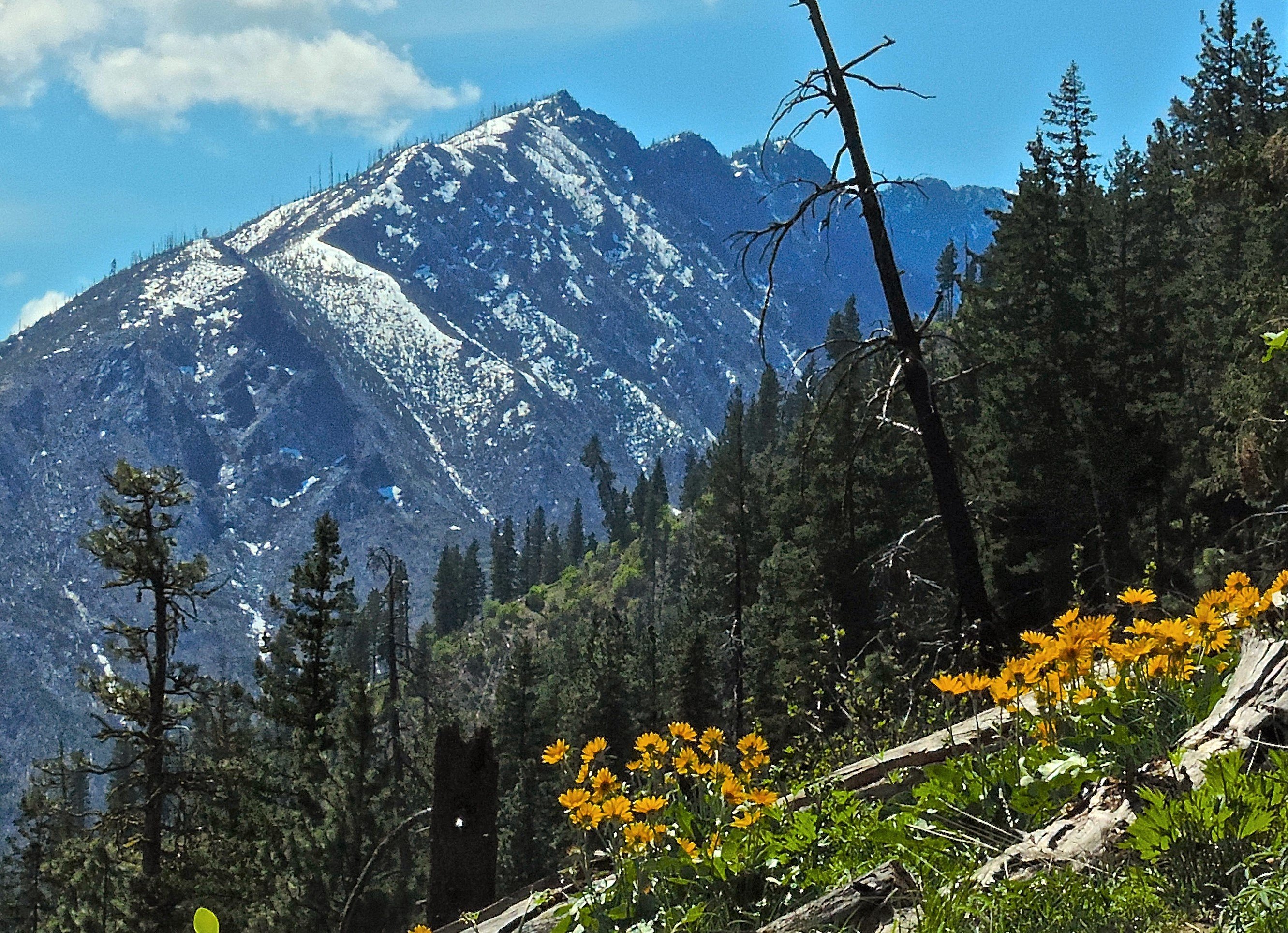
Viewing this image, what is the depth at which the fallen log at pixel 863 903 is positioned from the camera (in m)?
2.92

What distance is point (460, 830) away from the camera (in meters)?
6.37

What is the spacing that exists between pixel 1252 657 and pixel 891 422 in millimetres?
5514

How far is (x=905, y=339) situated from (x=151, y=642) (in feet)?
65.5

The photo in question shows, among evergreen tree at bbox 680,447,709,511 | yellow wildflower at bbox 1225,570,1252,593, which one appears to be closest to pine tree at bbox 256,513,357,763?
yellow wildflower at bbox 1225,570,1252,593

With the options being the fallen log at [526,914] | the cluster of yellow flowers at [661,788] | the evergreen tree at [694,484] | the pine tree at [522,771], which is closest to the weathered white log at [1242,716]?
the cluster of yellow flowers at [661,788]

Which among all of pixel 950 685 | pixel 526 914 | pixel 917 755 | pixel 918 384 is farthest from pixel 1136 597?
pixel 918 384

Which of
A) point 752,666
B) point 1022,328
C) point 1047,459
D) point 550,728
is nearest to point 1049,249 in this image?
point 1022,328

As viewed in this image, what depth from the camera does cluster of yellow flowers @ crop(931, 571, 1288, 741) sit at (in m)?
3.73

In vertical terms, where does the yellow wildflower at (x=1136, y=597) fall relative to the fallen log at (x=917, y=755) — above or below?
above

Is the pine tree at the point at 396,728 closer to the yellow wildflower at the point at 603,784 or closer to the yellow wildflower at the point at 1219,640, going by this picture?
the yellow wildflower at the point at 603,784

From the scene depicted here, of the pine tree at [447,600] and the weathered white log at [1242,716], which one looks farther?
the pine tree at [447,600]

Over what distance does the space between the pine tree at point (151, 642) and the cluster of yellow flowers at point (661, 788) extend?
19.9 m

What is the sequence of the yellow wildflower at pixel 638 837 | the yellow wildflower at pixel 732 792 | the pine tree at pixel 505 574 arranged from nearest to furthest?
1. the yellow wildflower at pixel 638 837
2. the yellow wildflower at pixel 732 792
3. the pine tree at pixel 505 574

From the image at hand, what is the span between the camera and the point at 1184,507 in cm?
2536
